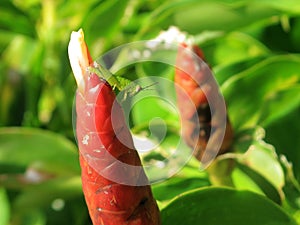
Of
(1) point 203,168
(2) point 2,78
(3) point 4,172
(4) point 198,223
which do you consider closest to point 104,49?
(2) point 2,78

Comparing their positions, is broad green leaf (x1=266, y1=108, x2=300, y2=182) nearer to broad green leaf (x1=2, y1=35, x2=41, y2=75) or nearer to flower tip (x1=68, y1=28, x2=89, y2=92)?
flower tip (x1=68, y1=28, x2=89, y2=92)

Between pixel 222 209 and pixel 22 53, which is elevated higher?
pixel 222 209

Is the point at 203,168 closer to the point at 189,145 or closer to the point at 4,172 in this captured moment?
the point at 189,145

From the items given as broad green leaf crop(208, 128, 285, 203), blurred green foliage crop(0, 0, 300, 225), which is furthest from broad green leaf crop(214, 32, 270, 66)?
broad green leaf crop(208, 128, 285, 203)

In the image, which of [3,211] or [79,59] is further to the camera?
[3,211]

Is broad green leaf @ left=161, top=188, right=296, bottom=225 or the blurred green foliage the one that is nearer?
broad green leaf @ left=161, top=188, right=296, bottom=225

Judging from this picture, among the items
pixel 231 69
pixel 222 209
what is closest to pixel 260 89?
pixel 231 69

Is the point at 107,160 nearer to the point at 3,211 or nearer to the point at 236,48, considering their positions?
the point at 3,211
